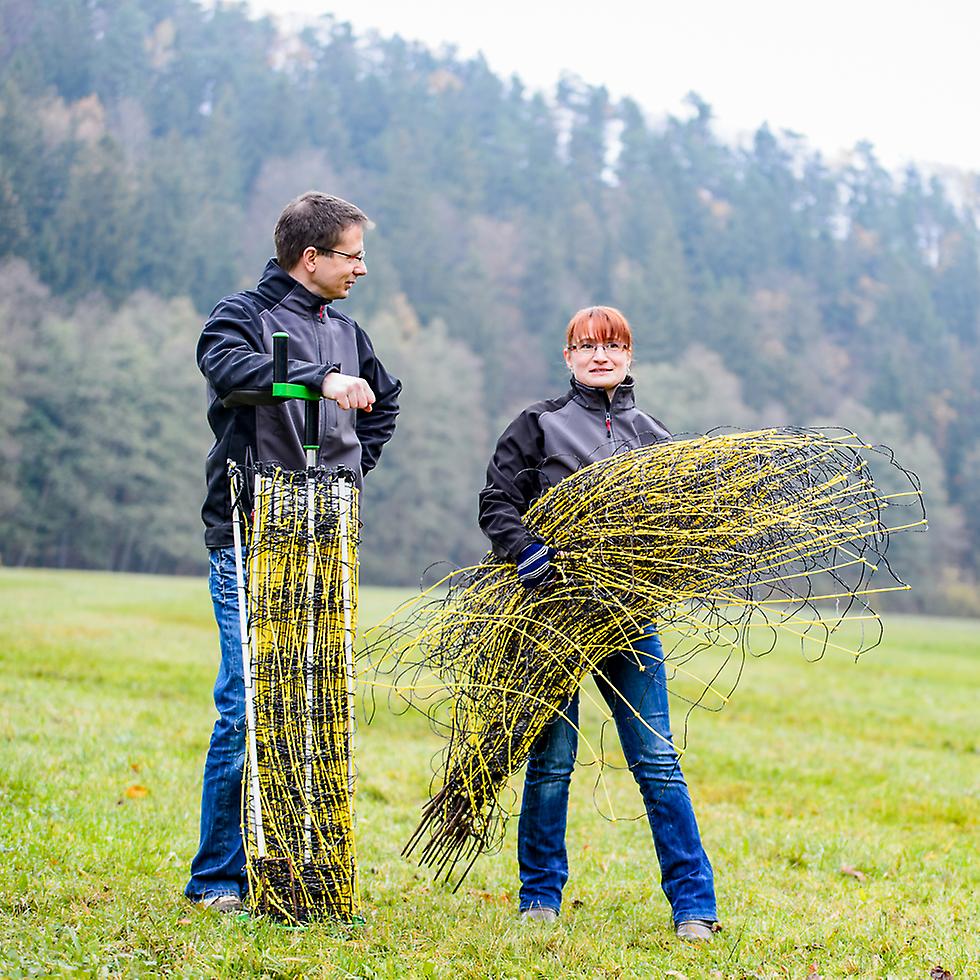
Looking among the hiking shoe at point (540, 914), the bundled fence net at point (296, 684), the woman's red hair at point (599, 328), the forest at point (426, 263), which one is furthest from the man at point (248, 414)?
the forest at point (426, 263)

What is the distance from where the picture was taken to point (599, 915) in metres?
4.85

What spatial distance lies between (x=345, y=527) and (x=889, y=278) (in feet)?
361

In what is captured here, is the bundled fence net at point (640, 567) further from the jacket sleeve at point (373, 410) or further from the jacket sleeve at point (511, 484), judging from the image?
the jacket sleeve at point (373, 410)

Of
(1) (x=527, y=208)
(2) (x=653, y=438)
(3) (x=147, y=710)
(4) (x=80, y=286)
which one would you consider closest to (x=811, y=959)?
(2) (x=653, y=438)

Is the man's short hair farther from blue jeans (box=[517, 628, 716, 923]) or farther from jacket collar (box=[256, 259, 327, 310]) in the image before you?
blue jeans (box=[517, 628, 716, 923])

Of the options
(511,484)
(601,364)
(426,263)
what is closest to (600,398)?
(601,364)

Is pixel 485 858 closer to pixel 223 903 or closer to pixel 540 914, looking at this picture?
pixel 540 914

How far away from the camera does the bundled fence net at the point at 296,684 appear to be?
13.1 ft

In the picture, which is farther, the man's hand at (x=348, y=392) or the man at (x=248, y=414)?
the man at (x=248, y=414)

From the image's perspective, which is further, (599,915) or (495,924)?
(599,915)

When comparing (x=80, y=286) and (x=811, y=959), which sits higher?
(x=80, y=286)

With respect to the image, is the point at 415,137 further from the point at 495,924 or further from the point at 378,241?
the point at 495,924

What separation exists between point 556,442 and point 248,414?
1.16m

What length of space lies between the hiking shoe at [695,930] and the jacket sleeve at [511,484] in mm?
1457
